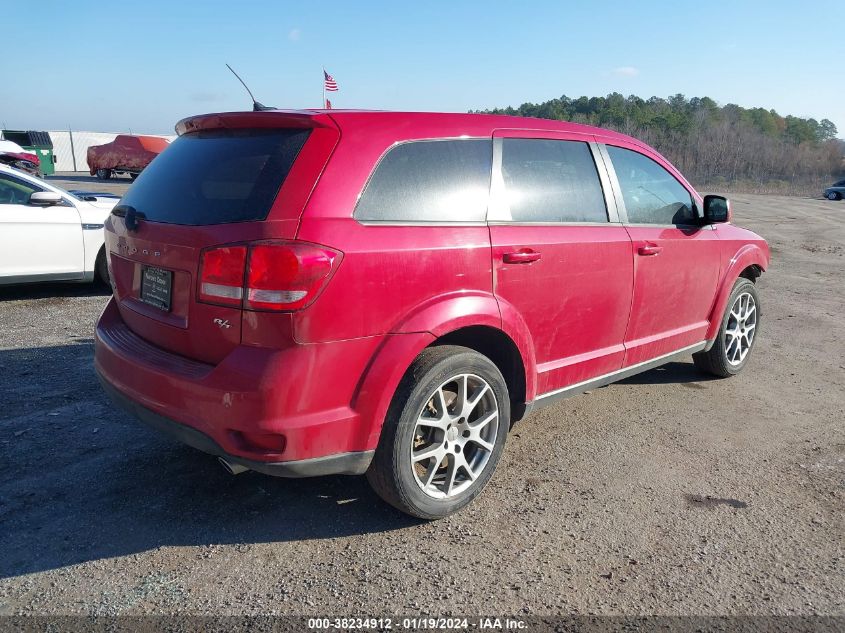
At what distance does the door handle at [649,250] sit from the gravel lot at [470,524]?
1.12 meters

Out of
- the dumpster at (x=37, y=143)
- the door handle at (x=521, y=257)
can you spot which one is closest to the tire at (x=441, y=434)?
the door handle at (x=521, y=257)

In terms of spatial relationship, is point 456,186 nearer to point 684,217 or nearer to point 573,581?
point 573,581

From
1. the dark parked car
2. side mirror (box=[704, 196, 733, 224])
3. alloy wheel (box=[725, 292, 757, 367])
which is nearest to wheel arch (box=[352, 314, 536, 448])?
side mirror (box=[704, 196, 733, 224])

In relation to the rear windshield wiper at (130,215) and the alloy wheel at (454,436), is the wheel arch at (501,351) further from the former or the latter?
the rear windshield wiper at (130,215)

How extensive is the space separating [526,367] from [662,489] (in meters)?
0.96

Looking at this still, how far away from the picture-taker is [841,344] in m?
6.56

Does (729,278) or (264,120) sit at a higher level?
(264,120)

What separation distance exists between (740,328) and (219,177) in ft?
14.1

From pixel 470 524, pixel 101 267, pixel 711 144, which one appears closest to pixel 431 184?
pixel 470 524

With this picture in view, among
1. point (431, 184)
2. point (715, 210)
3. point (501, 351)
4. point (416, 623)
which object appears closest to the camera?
point (416, 623)

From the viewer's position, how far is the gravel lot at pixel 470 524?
2613 millimetres

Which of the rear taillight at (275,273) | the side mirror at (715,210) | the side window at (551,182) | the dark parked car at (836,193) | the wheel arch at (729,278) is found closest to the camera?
the rear taillight at (275,273)

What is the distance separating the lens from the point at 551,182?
3.69m

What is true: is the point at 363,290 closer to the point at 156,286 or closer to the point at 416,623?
the point at 156,286
